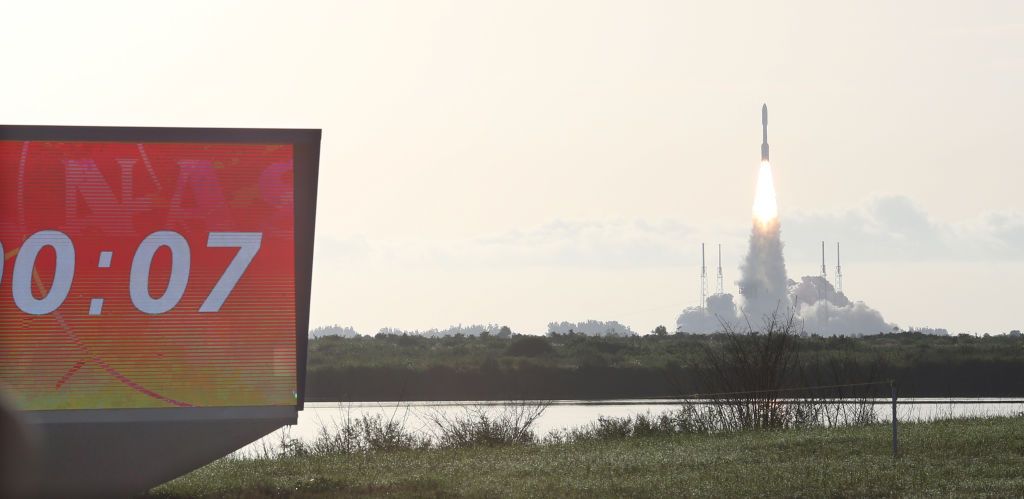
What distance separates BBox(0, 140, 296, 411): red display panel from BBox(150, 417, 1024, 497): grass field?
2143mm

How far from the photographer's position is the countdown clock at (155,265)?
20.3 m

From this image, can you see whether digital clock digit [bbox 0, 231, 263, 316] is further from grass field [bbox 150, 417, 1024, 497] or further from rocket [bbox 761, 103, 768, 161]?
rocket [bbox 761, 103, 768, 161]

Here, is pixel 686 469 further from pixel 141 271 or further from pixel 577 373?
pixel 577 373

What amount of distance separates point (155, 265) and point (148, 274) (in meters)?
0.19

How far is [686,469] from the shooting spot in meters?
22.1

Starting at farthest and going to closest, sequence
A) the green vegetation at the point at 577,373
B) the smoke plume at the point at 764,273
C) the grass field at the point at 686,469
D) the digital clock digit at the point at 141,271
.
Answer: the smoke plume at the point at 764,273 → the green vegetation at the point at 577,373 → the digital clock digit at the point at 141,271 → the grass field at the point at 686,469

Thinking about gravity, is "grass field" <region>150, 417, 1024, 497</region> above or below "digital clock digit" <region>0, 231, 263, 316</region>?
below

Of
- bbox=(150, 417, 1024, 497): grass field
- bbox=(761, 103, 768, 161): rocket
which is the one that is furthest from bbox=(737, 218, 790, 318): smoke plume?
bbox=(150, 417, 1024, 497): grass field

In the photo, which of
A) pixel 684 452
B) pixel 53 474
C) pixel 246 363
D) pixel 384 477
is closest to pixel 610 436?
pixel 684 452

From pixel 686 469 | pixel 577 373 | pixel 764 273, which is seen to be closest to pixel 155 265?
pixel 686 469

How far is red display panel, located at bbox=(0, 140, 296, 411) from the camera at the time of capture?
66.4 feet

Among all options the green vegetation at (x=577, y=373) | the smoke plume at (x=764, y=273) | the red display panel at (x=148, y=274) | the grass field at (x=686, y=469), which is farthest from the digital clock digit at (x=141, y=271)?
the smoke plume at (x=764, y=273)

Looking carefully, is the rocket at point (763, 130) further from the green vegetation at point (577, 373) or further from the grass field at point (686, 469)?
the grass field at point (686, 469)

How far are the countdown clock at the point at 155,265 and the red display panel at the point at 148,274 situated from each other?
2 centimetres
